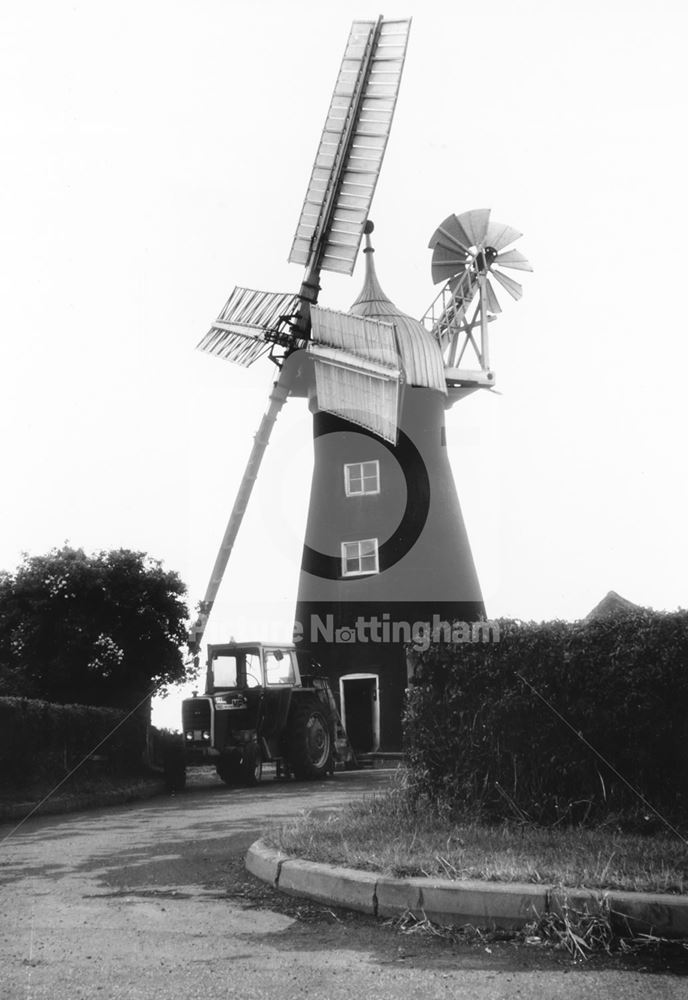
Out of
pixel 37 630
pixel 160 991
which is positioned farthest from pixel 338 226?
pixel 160 991

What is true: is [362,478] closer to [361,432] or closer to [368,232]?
[361,432]

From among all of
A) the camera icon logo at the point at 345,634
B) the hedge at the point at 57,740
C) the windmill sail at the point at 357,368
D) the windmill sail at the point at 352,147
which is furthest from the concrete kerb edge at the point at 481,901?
the windmill sail at the point at 352,147

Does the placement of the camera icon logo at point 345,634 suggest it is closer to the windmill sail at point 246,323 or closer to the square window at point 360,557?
the square window at point 360,557

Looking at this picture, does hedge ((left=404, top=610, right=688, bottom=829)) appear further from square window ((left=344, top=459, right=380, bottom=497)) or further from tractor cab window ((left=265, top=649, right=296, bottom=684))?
square window ((left=344, top=459, right=380, bottom=497))

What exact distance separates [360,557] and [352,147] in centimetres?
1068

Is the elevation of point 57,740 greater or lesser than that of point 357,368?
lesser

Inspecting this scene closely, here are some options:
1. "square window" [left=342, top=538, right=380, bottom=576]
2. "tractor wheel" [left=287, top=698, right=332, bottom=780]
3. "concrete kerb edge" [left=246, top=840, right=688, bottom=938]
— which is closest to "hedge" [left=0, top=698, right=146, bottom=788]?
"tractor wheel" [left=287, top=698, right=332, bottom=780]

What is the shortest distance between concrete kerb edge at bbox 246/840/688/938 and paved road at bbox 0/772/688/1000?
0.47 ft

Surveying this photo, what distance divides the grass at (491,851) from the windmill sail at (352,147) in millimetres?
20733

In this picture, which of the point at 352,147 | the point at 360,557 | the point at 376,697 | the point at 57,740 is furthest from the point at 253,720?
the point at 352,147

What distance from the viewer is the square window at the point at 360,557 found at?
2638cm

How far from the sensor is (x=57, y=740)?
16.1 m

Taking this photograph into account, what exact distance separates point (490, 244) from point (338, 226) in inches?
177

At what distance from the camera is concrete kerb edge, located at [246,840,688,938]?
5.29 metres
